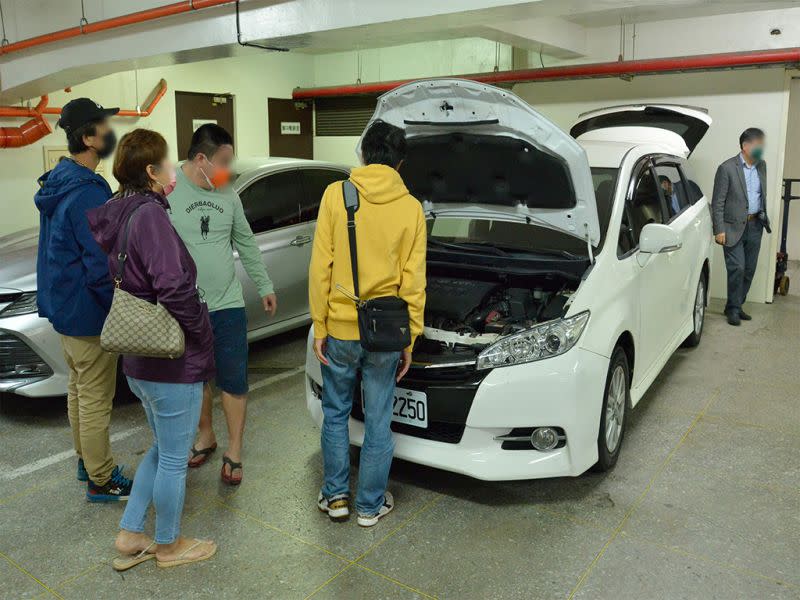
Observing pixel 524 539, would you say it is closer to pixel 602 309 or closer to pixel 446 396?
pixel 446 396

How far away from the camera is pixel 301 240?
204 inches

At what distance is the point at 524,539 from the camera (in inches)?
111

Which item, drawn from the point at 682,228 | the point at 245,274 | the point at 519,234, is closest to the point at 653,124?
the point at 682,228

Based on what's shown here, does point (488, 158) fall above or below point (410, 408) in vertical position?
above

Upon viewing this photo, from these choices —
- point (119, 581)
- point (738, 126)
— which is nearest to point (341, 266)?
point (119, 581)

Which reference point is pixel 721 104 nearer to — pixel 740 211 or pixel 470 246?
pixel 740 211

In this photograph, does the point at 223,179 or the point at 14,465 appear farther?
the point at 14,465

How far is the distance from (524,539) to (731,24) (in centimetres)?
554

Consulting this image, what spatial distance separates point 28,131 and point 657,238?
19.8 feet

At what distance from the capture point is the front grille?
12.7 feet

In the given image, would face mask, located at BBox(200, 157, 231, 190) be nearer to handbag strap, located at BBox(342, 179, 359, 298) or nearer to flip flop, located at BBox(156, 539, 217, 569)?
handbag strap, located at BBox(342, 179, 359, 298)

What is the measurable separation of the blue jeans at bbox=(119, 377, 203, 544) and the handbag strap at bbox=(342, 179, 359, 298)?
69cm

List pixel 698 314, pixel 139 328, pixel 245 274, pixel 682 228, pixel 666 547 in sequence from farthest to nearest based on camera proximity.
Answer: pixel 698 314 → pixel 245 274 → pixel 682 228 → pixel 666 547 → pixel 139 328

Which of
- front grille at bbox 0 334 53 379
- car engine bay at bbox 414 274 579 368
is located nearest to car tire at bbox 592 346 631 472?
car engine bay at bbox 414 274 579 368
